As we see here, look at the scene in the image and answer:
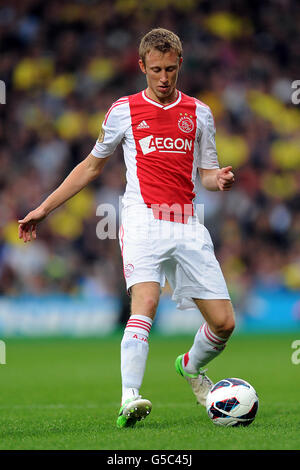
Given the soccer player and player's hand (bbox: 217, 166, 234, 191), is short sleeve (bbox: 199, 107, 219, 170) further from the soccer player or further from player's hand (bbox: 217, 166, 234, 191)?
player's hand (bbox: 217, 166, 234, 191)

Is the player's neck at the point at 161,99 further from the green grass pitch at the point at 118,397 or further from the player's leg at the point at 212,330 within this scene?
the green grass pitch at the point at 118,397

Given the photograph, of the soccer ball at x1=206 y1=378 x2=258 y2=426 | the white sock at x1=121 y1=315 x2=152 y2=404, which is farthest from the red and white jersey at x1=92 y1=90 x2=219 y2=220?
the soccer ball at x1=206 y1=378 x2=258 y2=426

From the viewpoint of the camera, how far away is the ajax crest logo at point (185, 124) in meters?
5.65

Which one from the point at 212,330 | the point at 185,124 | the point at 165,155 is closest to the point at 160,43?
the point at 185,124

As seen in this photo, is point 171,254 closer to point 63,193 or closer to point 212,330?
point 212,330

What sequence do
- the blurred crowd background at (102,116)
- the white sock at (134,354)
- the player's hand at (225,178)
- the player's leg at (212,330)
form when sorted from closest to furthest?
the white sock at (134,354)
the player's hand at (225,178)
the player's leg at (212,330)
the blurred crowd background at (102,116)

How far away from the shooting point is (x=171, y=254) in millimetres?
5484

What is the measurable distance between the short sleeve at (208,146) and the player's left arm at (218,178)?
50 mm

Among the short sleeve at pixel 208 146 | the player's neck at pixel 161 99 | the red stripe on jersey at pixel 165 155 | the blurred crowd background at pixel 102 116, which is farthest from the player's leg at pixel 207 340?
the blurred crowd background at pixel 102 116

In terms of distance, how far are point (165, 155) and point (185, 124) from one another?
0.86ft

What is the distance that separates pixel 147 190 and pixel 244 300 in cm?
1035

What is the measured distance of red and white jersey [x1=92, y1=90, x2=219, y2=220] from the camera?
18.3 ft

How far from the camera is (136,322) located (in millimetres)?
5207
